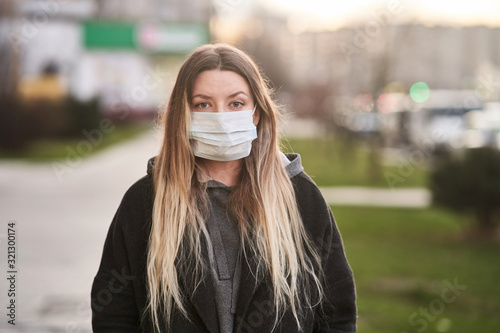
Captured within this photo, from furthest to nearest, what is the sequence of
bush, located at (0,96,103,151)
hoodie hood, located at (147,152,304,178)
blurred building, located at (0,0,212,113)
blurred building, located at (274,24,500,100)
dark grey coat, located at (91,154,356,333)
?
1. blurred building, located at (0,0,212,113)
2. bush, located at (0,96,103,151)
3. blurred building, located at (274,24,500,100)
4. hoodie hood, located at (147,152,304,178)
5. dark grey coat, located at (91,154,356,333)

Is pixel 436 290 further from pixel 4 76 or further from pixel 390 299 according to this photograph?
pixel 4 76

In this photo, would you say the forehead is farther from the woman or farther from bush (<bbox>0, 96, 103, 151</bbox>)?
bush (<bbox>0, 96, 103, 151</bbox>)

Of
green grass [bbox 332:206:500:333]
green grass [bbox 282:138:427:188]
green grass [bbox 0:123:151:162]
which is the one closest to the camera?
green grass [bbox 332:206:500:333]

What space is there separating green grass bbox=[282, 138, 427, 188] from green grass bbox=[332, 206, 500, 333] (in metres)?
3.89

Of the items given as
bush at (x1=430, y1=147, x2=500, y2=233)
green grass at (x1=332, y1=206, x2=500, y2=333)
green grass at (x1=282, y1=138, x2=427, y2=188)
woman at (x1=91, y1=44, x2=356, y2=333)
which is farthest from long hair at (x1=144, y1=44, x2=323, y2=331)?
green grass at (x1=282, y1=138, x2=427, y2=188)

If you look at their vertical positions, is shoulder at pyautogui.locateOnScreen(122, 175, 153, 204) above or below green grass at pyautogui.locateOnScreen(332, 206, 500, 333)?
above

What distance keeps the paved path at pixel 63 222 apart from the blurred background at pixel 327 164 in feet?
0.09

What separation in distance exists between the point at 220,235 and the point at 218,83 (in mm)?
556

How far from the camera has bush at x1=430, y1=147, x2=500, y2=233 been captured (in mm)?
9133

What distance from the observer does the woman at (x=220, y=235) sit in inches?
91.2

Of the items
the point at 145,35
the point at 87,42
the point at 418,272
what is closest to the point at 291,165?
the point at 418,272

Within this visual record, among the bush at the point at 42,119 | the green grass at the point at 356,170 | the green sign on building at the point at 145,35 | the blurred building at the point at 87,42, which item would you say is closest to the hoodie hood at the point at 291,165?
the green grass at the point at 356,170

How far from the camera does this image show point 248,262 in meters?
2.33

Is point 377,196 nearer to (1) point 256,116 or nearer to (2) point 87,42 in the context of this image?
(1) point 256,116
